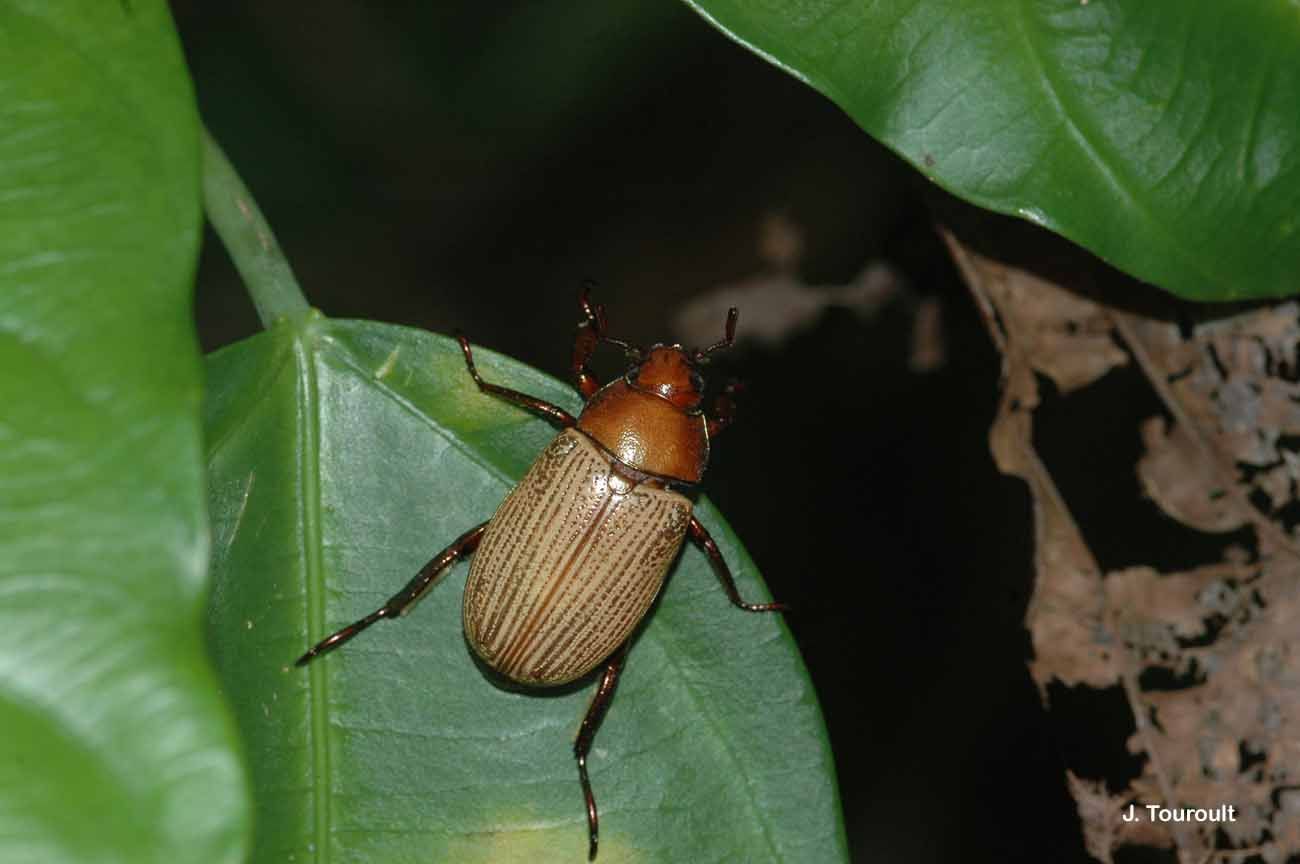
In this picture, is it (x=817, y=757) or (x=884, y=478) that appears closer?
(x=817, y=757)

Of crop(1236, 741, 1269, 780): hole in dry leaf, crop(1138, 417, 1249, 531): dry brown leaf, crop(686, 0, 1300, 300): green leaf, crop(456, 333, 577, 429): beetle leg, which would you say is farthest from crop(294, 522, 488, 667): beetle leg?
crop(1236, 741, 1269, 780): hole in dry leaf

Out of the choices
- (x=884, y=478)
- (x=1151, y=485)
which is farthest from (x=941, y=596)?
(x=1151, y=485)

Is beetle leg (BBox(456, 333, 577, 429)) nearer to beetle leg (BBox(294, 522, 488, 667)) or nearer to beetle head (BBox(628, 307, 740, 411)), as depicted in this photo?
beetle leg (BBox(294, 522, 488, 667))

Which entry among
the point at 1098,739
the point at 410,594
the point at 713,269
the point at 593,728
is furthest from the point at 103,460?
the point at 713,269

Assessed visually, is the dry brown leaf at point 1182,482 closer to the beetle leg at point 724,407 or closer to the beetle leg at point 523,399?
the beetle leg at point 724,407

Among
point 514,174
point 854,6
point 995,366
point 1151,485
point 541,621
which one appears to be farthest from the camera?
point 514,174

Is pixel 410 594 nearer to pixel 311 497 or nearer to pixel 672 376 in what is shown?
pixel 311 497

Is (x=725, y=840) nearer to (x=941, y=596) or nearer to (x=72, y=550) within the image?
(x=72, y=550)
